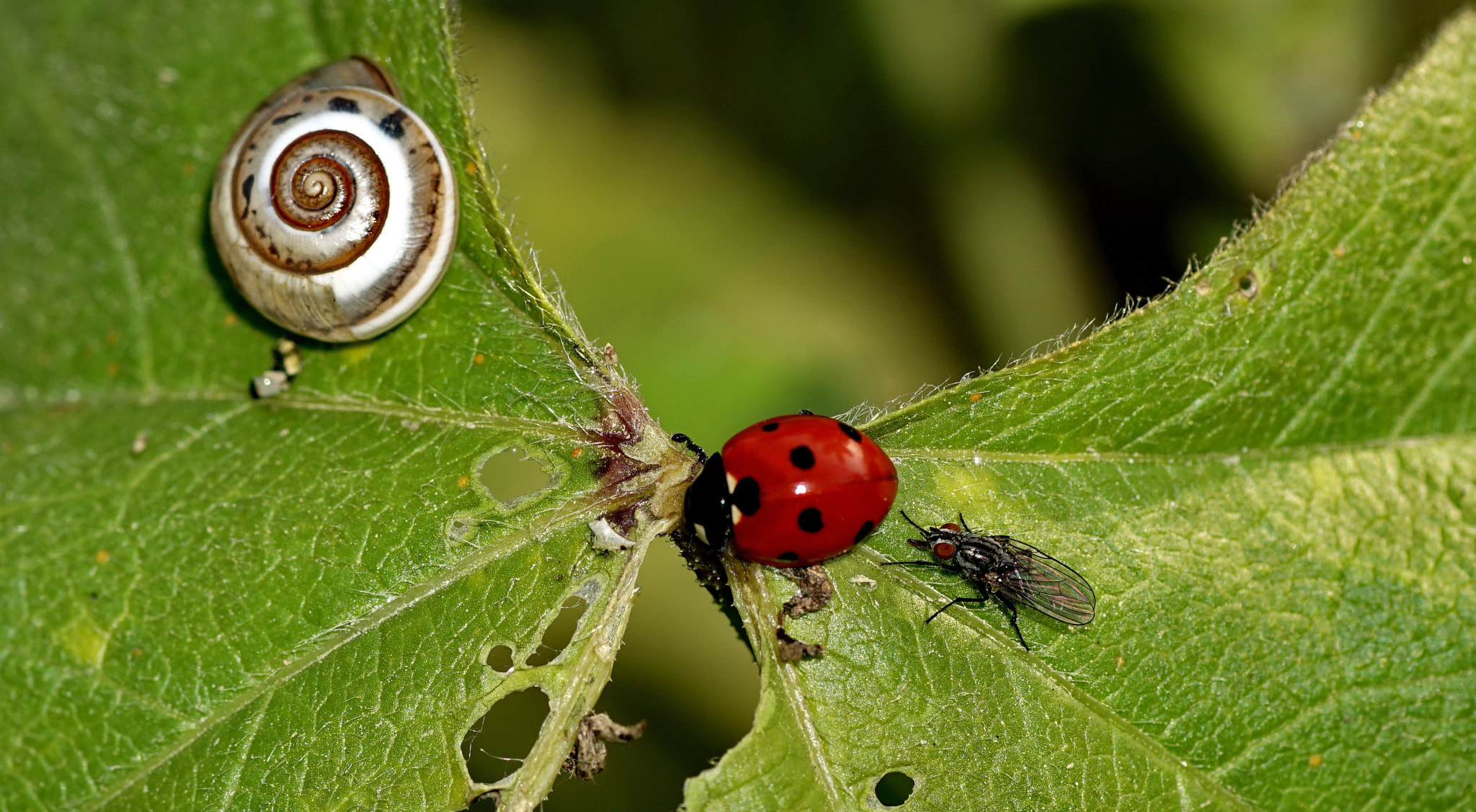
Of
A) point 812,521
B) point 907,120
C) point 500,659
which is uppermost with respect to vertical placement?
point 907,120

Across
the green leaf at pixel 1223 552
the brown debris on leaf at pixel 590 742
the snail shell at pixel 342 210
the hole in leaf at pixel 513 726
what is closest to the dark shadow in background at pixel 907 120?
the green leaf at pixel 1223 552

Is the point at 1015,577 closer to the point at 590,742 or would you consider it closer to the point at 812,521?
the point at 812,521

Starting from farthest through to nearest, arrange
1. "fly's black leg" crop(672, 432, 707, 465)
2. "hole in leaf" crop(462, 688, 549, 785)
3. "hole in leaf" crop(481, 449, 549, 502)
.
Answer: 1. "hole in leaf" crop(481, 449, 549, 502)
2. "hole in leaf" crop(462, 688, 549, 785)
3. "fly's black leg" crop(672, 432, 707, 465)

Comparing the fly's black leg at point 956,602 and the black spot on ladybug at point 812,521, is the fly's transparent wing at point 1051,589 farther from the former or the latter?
the black spot on ladybug at point 812,521

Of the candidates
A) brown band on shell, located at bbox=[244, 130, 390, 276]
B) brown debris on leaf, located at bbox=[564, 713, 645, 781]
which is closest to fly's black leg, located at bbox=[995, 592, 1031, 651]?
brown debris on leaf, located at bbox=[564, 713, 645, 781]

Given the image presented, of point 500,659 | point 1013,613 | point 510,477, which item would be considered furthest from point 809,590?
point 510,477

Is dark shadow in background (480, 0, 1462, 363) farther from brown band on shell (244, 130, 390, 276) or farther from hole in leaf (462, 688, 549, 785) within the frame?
brown band on shell (244, 130, 390, 276)
